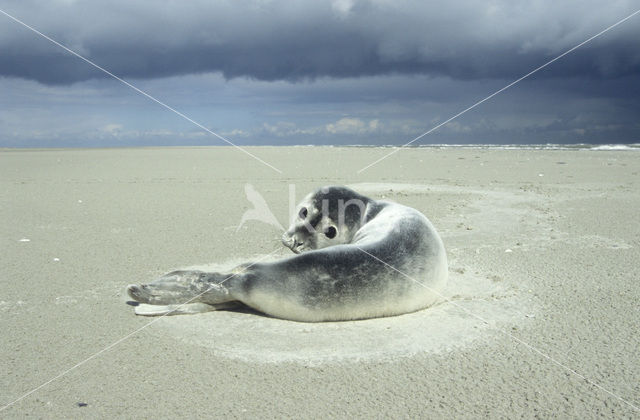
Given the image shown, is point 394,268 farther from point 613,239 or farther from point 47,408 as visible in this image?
point 613,239

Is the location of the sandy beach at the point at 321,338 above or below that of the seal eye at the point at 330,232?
below

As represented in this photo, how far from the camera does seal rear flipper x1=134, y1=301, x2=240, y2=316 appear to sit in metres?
4.50

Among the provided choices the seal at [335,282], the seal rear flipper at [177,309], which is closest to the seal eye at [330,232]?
the seal at [335,282]

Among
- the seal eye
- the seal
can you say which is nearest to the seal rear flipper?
the seal

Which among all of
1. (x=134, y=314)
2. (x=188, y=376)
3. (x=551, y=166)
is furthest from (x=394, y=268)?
(x=551, y=166)

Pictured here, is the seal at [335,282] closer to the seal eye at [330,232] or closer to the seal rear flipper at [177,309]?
the seal rear flipper at [177,309]

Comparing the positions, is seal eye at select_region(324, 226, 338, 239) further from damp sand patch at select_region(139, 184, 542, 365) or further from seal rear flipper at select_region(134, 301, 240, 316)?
seal rear flipper at select_region(134, 301, 240, 316)

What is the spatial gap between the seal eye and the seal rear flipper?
150cm

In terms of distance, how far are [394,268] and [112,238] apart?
514 centimetres

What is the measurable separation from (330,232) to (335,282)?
64.3 inches

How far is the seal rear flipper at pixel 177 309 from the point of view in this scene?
4.50 m

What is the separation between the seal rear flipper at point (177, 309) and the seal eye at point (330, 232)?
4.92 feet

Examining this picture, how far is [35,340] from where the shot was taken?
13.1 feet

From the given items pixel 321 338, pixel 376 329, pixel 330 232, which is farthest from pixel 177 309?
pixel 330 232
